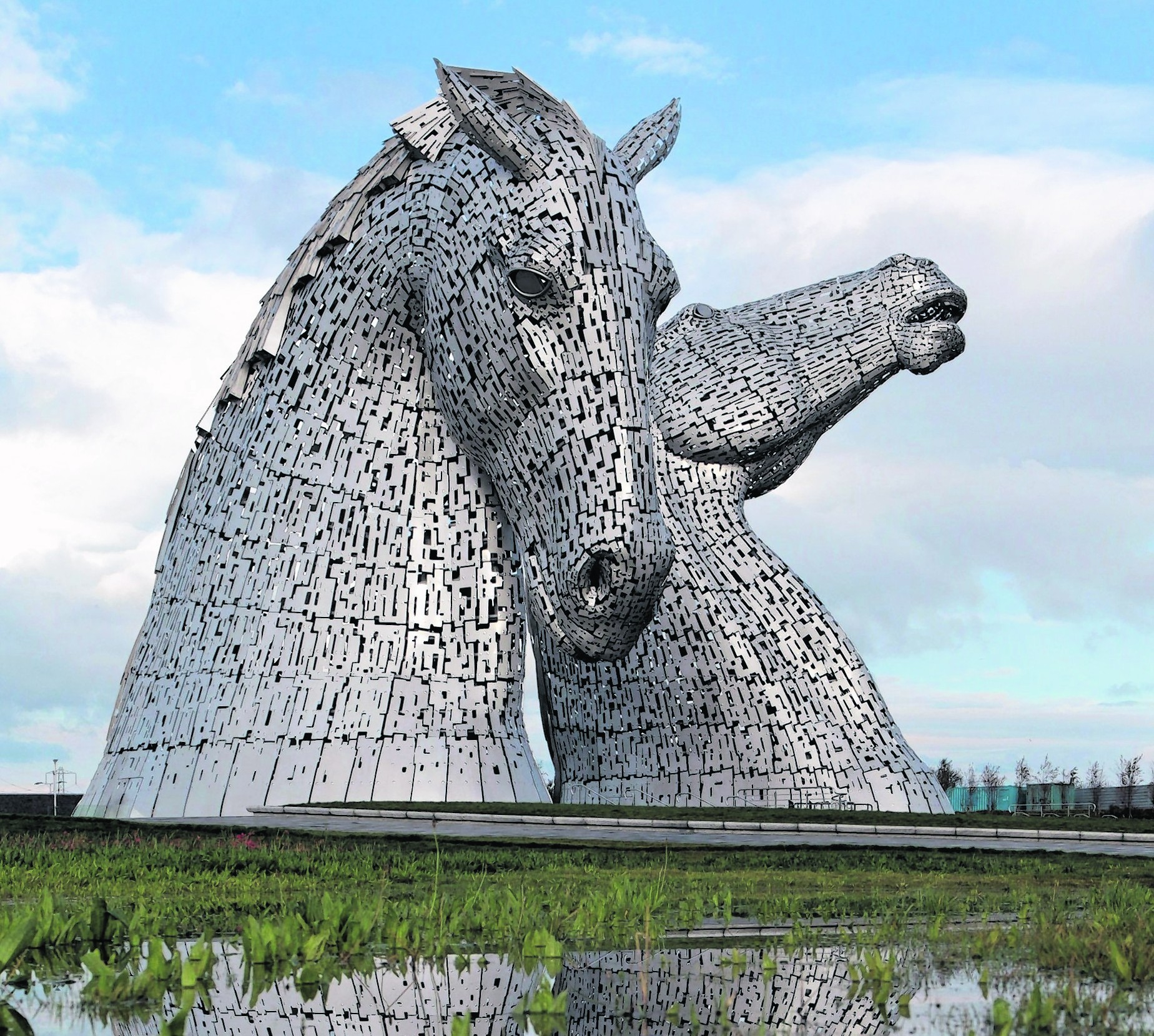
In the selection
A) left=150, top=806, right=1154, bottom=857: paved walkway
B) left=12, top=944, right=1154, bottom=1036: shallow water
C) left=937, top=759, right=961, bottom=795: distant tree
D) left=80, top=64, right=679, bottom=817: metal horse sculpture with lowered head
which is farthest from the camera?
left=937, top=759, right=961, bottom=795: distant tree

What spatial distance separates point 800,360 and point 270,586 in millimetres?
5991

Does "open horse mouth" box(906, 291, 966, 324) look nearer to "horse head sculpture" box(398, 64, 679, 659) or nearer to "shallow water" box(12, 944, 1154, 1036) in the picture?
"horse head sculpture" box(398, 64, 679, 659)

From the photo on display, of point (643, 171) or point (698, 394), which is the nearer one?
point (643, 171)

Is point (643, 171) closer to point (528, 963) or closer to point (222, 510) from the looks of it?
point (222, 510)

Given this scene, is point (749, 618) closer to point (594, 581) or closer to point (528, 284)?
point (594, 581)

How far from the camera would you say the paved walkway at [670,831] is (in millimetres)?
6941

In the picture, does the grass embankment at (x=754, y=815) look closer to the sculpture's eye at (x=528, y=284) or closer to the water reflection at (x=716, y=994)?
the sculpture's eye at (x=528, y=284)

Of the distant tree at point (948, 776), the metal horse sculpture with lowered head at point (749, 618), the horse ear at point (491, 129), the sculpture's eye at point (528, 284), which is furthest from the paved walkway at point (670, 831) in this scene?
the distant tree at point (948, 776)

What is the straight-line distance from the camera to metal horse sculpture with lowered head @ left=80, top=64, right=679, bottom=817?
727cm

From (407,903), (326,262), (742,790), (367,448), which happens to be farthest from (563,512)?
(742,790)

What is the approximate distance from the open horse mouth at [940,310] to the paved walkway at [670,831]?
5.65 metres

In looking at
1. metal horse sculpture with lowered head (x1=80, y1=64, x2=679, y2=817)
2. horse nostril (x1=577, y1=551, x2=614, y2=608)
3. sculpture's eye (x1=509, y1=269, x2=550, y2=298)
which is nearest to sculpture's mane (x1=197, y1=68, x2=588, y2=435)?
metal horse sculpture with lowered head (x1=80, y1=64, x2=679, y2=817)

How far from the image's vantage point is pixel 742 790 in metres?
11.0

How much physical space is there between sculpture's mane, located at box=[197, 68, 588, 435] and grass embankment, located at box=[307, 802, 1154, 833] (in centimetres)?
273
